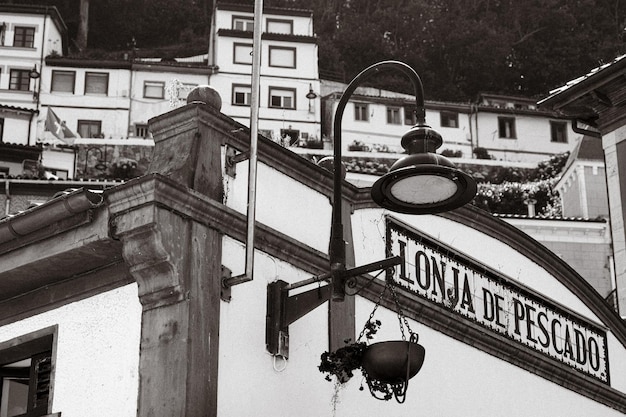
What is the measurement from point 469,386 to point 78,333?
16.3 ft

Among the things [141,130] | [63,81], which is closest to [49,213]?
[141,130]

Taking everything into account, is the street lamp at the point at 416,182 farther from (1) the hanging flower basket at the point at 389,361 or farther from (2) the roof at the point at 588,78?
(2) the roof at the point at 588,78

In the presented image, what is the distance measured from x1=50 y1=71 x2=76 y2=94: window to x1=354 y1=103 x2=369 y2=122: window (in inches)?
640

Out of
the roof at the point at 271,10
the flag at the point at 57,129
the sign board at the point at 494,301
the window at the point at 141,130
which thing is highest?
the roof at the point at 271,10

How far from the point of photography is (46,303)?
1044cm

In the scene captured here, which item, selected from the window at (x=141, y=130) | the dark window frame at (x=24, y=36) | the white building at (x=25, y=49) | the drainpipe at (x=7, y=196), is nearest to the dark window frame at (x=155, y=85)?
the window at (x=141, y=130)

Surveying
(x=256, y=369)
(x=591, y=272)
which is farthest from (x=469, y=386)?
(x=591, y=272)

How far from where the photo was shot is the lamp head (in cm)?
851

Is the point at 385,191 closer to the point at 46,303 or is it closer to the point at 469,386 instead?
the point at 46,303

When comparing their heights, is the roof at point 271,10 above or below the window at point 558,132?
above

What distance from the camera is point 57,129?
56219mm

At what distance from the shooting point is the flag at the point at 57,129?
55875mm

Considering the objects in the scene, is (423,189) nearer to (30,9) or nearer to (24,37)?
(24,37)

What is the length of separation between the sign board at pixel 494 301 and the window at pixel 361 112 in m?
48.7
